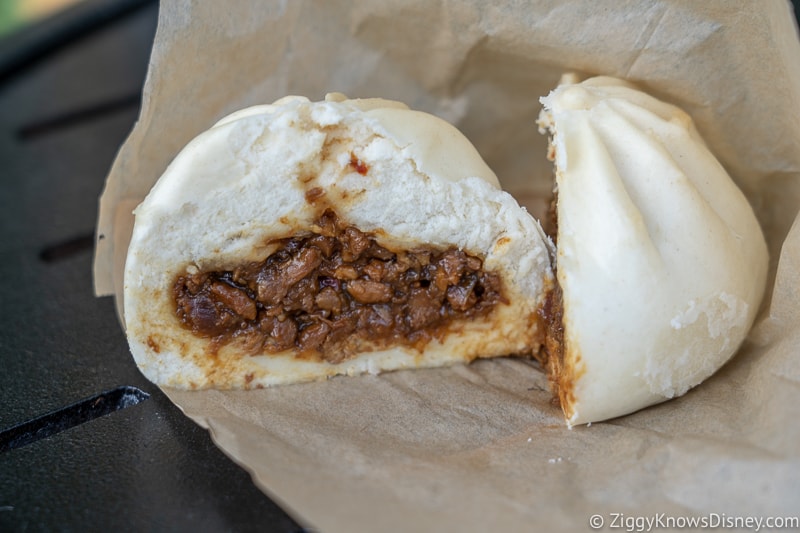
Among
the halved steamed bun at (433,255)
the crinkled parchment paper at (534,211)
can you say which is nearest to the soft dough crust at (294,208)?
the halved steamed bun at (433,255)

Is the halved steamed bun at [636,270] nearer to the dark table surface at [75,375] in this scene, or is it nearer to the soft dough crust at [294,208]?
the soft dough crust at [294,208]

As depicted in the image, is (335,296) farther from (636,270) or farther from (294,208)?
(636,270)

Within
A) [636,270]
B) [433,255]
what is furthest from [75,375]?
[636,270]

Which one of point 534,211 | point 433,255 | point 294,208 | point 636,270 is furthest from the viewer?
point 534,211

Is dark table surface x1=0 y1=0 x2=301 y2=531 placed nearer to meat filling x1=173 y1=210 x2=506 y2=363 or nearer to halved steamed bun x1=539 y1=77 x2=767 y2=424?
meat filling x1=173 y1=210 x2=506 y2=363

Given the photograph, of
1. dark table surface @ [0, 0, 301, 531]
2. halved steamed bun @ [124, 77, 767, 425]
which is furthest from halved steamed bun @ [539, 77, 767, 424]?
dark table surface @ [0, 0, 301, 531]

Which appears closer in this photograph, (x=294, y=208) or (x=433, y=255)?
(x=294, y=208)

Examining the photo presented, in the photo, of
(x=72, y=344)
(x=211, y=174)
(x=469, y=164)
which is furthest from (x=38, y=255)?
(x=469, y=164)
